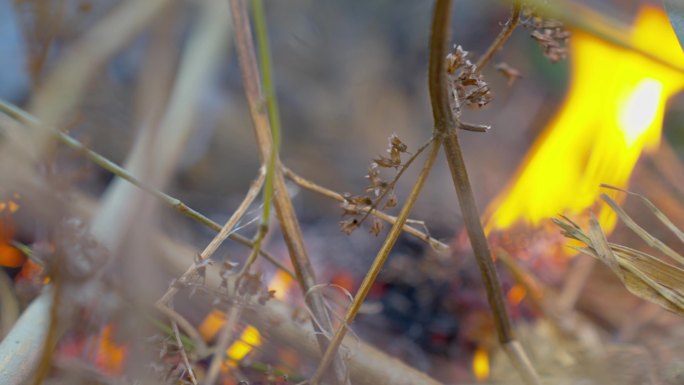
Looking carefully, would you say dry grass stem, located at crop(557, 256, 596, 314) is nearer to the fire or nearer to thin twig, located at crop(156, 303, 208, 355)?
the fire

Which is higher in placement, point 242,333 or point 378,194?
point 378,194

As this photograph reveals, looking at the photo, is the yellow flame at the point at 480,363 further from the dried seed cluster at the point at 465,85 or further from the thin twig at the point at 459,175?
the dried seed cluster at the point at 465,85

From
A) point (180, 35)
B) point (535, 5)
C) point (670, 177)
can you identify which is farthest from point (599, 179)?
point (180, 35)

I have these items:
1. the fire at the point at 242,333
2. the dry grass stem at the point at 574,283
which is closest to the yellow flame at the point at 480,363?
the dry grass stem at the point at 574,283

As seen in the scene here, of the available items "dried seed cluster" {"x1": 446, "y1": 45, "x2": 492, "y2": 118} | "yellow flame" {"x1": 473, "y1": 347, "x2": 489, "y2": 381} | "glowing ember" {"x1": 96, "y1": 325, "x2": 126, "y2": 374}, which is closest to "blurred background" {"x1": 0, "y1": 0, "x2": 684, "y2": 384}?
"yellow flame" {"x1": 473, "y1": 347, "x2": 489, "y2": 381}

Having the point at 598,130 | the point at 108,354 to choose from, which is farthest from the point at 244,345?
the point at 598,130

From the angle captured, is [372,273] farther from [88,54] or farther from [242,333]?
[88,54]
